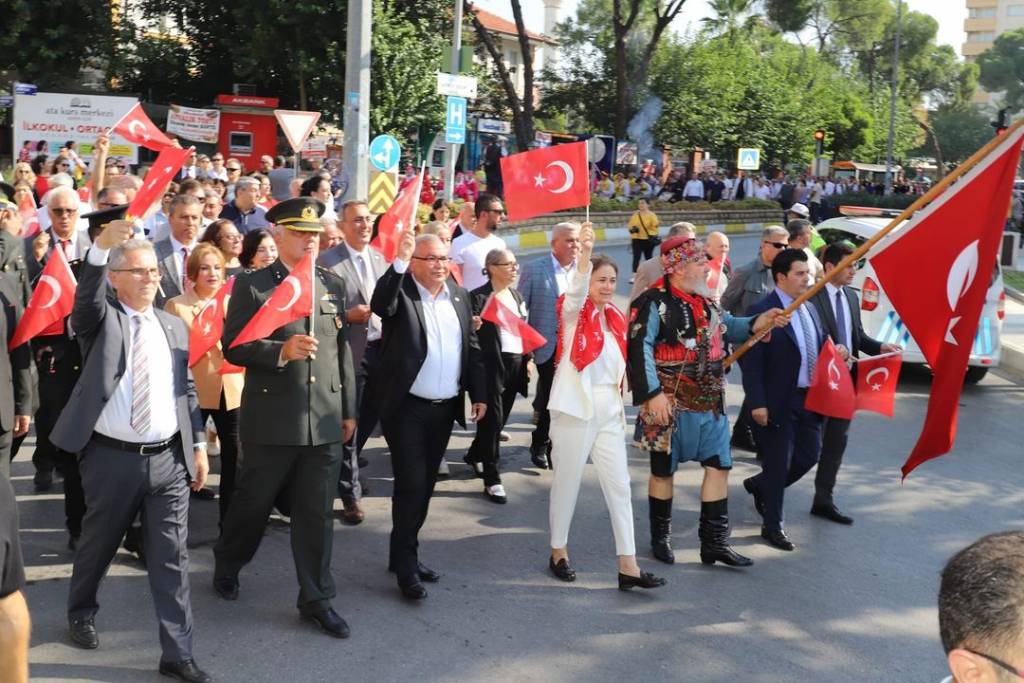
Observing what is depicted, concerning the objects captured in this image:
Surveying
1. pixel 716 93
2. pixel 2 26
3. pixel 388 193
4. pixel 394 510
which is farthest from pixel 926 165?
pixel 394 510

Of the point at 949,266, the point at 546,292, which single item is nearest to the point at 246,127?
the point at 546,292

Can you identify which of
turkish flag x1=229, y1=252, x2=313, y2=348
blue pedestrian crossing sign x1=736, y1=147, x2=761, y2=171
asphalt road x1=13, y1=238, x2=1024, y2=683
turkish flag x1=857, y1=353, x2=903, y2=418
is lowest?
asphalt road x1=13, y1=238, x2=1024, y2=683

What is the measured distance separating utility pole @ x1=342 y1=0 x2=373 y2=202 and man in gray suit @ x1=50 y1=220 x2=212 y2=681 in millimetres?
9628

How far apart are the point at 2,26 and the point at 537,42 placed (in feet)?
153

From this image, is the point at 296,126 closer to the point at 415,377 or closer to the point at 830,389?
the point at 830,389

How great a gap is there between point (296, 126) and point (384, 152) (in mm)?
1575

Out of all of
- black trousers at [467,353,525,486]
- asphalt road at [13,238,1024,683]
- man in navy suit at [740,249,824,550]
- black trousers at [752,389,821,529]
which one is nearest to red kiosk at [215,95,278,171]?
asphalt road at [13,238,1024,683]

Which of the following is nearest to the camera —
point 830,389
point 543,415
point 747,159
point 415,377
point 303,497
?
point 303,497

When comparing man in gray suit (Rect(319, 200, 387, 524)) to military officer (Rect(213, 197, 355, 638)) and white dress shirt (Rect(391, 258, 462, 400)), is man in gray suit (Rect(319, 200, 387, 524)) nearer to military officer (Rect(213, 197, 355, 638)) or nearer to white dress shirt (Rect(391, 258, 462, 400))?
white dress shirt (Rect(391, 258, 462, 400))

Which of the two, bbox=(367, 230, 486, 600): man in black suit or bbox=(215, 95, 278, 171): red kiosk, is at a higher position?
bbox=(215, 95, 278, 171): red kiosk

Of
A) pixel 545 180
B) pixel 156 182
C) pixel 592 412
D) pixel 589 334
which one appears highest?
pixel 545 180

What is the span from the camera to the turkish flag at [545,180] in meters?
8.01

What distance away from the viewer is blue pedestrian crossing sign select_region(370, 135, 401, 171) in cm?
1598

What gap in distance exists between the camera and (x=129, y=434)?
16.3 ft
